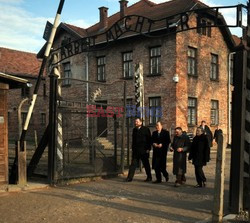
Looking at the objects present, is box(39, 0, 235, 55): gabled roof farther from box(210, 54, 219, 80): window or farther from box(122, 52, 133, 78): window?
box(210, 54, 219, 80): window

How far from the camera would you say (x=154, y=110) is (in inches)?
948

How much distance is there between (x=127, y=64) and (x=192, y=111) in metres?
5.41

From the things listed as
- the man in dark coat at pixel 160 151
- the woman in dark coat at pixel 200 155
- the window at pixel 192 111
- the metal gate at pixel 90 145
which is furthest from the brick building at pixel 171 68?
the woman in dark coat at pixel 200 155

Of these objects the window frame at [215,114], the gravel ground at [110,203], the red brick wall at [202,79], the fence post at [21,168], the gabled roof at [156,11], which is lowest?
the gravel ground at [110,203]

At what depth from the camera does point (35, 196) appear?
29.4 ft

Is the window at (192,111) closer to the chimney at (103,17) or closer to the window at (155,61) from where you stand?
the window at (155,61)

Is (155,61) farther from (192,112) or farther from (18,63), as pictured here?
(18,63)

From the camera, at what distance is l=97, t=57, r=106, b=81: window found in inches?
1077

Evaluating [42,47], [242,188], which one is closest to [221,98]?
[42,47]

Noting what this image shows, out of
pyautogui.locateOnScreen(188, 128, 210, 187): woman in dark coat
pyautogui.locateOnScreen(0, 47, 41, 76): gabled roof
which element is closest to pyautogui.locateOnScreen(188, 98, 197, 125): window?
pyautogui.locateOnScreen(188, 128, 210, 187): woman in dark coat

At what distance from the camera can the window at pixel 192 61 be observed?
24375 millimetres

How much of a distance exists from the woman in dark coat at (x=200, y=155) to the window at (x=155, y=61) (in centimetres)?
1378

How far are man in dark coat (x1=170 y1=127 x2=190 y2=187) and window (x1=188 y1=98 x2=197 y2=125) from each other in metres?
13.6

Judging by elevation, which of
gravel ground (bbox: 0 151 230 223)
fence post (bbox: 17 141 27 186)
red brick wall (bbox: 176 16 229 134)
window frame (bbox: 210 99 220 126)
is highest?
red brick wall (bbox: 176 16 229 134)
